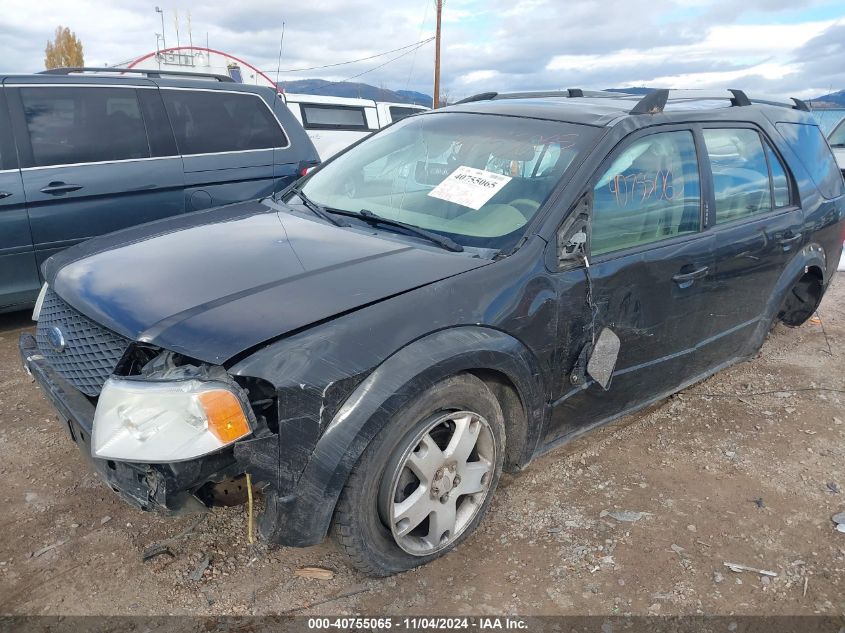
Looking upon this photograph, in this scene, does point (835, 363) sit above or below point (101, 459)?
below

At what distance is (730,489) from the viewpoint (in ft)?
9.72

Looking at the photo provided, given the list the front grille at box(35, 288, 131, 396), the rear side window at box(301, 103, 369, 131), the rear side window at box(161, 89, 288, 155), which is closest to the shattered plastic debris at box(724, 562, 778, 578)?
the front grille at box(35, 288, 131, 396)

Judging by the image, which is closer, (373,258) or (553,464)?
(373,258)

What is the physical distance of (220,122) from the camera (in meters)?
5.13

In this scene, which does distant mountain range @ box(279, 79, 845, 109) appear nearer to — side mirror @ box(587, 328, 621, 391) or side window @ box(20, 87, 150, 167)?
side mirror @ box(587, 328, 621, 391)

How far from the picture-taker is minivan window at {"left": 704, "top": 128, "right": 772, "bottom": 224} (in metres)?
3.14

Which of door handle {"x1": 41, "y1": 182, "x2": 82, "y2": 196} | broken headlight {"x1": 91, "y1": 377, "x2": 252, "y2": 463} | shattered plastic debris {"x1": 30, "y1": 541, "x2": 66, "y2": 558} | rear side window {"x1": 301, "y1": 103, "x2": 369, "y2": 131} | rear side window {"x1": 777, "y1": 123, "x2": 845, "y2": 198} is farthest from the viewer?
rear side window {"x1": 301, "y1": 103, "x2": 369, "y2": 131}

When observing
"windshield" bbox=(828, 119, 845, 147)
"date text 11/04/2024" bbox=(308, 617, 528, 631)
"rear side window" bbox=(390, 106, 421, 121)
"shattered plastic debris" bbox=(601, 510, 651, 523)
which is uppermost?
"rear side window" bbox=(390, 106, 421, 121)

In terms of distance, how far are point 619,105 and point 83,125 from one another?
12.2 feet

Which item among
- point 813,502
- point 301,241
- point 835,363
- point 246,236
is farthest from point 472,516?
point 835,363

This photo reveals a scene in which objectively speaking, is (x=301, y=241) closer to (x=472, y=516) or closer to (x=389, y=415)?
(x=389, y=415)

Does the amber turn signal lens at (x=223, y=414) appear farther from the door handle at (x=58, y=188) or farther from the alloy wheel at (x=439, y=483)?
the door handle at (x=58, y=188)

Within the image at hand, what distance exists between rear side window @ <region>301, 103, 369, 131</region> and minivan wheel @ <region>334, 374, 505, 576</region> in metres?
8.67

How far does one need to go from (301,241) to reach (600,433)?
75.8 inches
